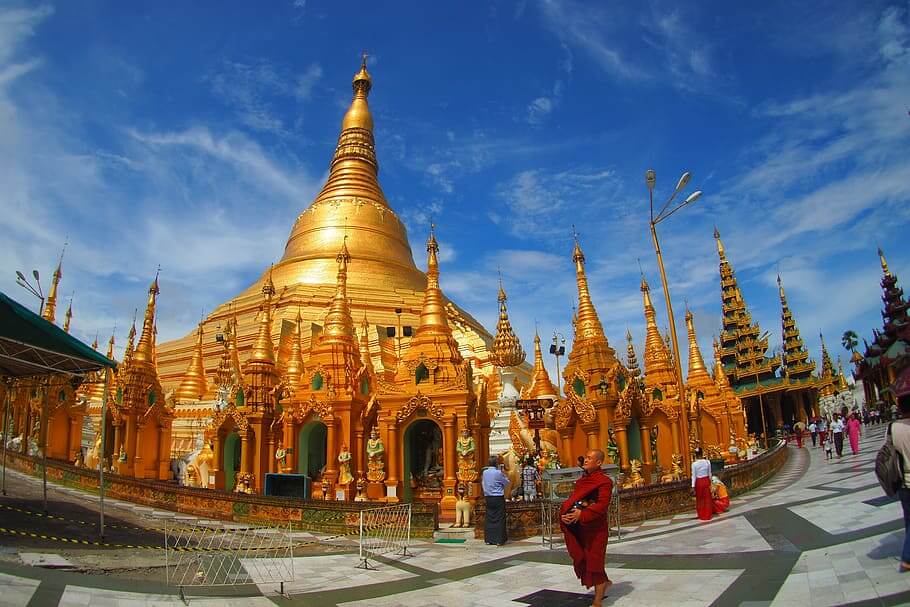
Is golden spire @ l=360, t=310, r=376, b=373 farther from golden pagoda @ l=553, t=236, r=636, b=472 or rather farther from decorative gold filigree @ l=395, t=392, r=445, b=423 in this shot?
golden pagoda @ l=553, t=236, r=636, b=472

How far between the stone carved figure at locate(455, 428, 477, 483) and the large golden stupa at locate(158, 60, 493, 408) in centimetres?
1653

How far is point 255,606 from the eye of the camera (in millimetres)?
6809

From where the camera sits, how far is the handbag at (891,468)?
5.79 m

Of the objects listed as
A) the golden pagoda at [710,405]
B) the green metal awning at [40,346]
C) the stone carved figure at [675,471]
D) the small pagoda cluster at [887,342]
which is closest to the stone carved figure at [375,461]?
the green metal awning at [40,346]

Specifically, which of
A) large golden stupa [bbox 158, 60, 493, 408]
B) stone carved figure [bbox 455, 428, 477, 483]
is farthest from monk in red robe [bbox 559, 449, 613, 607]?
large golden stupa [bbox 158, 60, 493, 408]

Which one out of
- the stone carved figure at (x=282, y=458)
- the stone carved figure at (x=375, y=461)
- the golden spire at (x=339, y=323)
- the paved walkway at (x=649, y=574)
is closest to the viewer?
the paved walkway at (x=649, y=574)

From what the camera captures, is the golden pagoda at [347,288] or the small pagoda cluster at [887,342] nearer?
the golden pagoda at [347,288]

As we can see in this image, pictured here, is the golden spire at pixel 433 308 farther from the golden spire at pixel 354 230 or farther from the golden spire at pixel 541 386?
the golden spire at pixel 354 230

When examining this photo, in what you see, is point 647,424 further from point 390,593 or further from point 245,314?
point 245,314

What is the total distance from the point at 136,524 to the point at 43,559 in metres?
5.16

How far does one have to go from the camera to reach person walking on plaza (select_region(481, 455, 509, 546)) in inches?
453

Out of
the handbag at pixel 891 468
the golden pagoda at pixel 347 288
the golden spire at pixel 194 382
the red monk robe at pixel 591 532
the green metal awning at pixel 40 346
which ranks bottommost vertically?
the red monk robe at pixel 591 532

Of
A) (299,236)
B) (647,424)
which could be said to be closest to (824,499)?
(647,424)

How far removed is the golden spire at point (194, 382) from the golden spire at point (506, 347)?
17407 millimetres
